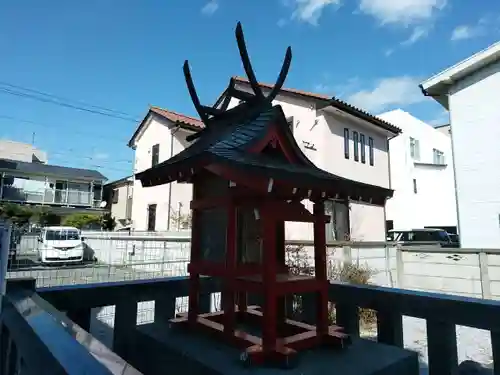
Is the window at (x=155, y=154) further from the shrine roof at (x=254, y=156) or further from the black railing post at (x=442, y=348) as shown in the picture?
the black railing post at (x=442, y=348)

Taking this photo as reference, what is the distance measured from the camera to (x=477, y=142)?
9773 millimetres

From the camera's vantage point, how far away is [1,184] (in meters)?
21.5

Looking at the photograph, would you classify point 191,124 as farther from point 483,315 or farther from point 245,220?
point 483,315

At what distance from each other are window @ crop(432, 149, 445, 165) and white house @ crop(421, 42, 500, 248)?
38.2 ft

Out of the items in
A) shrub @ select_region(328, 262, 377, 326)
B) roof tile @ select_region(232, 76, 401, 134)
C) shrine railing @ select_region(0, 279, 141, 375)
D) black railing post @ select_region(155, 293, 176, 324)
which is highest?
roof tile @ select_region(232, 76, 401, 134)

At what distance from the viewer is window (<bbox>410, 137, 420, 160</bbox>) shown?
19695 millimetres

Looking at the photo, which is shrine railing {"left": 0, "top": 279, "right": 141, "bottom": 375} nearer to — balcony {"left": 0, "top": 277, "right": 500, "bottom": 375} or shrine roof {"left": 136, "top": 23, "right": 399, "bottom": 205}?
balcony {"left": 0, "top": 277, "right": 500, "bottom": 375}

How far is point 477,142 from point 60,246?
15.4 meters

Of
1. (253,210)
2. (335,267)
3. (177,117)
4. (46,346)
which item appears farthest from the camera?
(177,117)

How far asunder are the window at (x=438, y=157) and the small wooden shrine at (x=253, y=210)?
68.8 feet

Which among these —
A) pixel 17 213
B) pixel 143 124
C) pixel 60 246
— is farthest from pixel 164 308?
pixel 17 213

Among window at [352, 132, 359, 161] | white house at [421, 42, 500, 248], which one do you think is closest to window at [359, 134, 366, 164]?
window at [352, 132, 359, 161]

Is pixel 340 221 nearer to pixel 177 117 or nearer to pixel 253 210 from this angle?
pixel 177 117

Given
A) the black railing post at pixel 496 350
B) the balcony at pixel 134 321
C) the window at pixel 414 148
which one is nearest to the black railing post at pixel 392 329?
the balcony at pixel 134 321
